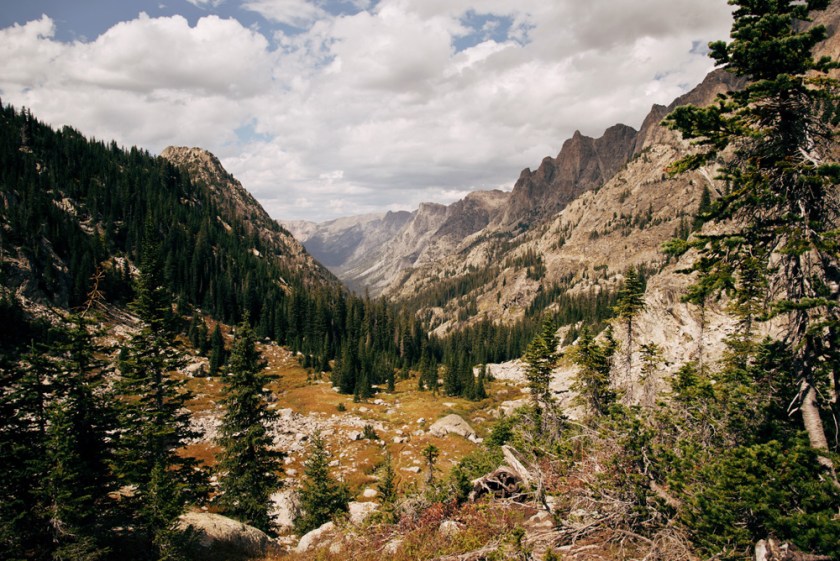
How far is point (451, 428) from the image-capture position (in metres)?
58.5

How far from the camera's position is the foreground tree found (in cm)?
924

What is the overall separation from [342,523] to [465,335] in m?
150

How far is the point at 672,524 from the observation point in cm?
944

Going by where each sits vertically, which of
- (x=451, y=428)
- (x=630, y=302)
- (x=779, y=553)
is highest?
(x=630, y=302)

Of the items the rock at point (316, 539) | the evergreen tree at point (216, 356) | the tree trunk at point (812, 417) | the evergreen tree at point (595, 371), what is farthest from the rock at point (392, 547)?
the evergreen tree at point (216, 356)

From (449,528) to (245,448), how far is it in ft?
56.7

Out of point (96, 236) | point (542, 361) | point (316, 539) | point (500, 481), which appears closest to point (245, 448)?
point (316, 539)

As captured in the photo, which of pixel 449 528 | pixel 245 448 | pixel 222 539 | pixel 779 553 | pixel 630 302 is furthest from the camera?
pixel 630 302

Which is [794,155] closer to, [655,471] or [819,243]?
[819,243]

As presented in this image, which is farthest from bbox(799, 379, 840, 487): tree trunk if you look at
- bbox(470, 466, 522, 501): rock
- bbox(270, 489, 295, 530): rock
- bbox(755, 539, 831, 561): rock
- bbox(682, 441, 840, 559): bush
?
bbox(270, 489, 295, 530): rock

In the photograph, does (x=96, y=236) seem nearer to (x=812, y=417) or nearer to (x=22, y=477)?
(x=22, y=477)

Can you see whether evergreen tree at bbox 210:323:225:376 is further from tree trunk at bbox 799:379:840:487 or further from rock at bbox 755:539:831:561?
tree trunk at bbox 799:379:840:487

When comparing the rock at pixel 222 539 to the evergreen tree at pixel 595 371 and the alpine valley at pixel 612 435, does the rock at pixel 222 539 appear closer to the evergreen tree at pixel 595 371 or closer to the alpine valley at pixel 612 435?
the alpine valley at pixel 612 435

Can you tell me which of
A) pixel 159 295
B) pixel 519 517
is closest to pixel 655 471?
pixel 519 517
